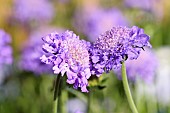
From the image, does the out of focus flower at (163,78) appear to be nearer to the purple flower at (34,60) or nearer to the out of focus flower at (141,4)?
the out of focus flower at (141,4)

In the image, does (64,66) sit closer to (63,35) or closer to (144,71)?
(63,35)

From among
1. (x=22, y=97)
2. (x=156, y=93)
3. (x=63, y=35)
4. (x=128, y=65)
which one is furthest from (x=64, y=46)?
(x=22, y=97)

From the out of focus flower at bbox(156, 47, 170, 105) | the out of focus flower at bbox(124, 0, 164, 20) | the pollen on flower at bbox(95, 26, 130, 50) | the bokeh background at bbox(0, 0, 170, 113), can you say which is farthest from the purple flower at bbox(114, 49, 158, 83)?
the pollen on flower at bbox(95, 26, 130, 50)

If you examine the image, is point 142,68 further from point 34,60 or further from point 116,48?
point 116,48

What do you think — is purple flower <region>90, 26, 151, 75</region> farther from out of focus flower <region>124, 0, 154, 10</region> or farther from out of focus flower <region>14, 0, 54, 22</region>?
out of focus flower <region>14, 0, 54, 22</region>

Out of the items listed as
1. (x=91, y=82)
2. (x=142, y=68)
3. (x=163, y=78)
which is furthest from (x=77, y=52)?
(x=163, y=78)

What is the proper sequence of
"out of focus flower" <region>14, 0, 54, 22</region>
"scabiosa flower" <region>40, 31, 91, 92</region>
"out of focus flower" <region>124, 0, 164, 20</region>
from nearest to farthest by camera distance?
"scabiosa flower" <region>40, 31, 91, 92</region>, "out of focus flower" <region>124, 0, 164, 20</region>, "out of focus flower" <region>14, 0, 54, 22</region>
